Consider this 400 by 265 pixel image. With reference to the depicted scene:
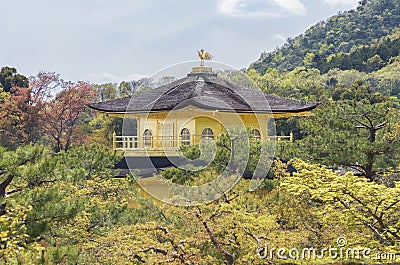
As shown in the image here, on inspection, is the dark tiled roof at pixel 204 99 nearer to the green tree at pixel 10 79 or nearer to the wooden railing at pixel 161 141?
the wooden railing at pixel 161 141

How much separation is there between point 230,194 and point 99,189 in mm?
3004

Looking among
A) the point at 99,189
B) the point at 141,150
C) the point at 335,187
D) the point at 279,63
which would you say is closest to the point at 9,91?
the point at 141,150

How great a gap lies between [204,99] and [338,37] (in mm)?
53541

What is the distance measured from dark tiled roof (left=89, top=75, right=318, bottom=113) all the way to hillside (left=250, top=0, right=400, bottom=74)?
3614 cm

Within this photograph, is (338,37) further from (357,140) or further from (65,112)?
(357,140)

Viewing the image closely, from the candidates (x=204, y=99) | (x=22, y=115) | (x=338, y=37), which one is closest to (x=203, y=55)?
(x=204, y=99)

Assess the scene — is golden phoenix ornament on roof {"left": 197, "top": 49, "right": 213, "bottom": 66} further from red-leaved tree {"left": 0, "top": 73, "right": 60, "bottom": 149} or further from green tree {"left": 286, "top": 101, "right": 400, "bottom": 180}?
red-leaved tree {"left": 0, "top": 73, "right": 60, "bottom": 149}

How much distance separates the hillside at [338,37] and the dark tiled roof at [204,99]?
36144 millimetres

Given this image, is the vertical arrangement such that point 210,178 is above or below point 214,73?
below

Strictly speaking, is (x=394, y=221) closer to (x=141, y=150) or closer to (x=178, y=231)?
(x=178, y=231)

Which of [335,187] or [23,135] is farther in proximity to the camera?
[23,135]

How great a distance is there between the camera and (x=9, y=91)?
26.8 m

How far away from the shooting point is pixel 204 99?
43.5ft

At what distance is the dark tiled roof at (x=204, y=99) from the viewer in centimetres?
1348
